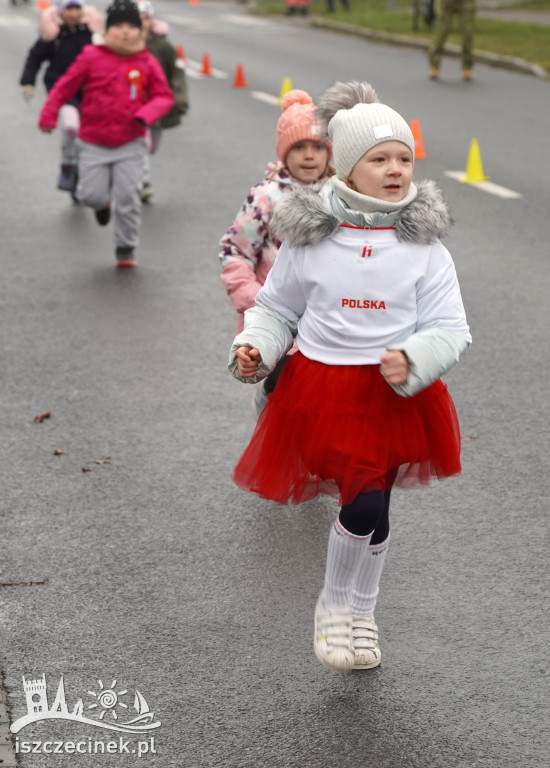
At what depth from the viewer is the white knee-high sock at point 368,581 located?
179 inches

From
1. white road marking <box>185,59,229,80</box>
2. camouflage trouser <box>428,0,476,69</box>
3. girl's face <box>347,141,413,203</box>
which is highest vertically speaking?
girl's face <box>347,141,413,203</box>

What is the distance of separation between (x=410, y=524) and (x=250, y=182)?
8.00 meters

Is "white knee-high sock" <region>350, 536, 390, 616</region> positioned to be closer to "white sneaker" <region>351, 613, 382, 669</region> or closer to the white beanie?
"white sneaker" <region>351, 613, 382, 669</region>

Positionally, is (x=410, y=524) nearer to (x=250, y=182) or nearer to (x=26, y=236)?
(x=26, y=236)

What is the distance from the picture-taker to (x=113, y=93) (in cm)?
989

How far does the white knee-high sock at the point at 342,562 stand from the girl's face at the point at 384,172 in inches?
40.3

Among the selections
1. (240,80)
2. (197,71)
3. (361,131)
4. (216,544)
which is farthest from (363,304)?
(197,71)

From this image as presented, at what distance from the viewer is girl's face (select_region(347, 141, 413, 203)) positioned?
14.0 ft

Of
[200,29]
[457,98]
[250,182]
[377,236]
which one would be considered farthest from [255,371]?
Answer: [200,29]

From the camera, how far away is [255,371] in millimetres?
4320

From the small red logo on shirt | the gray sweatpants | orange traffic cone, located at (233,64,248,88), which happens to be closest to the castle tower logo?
the small red logo on shirt

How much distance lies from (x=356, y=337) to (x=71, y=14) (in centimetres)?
850

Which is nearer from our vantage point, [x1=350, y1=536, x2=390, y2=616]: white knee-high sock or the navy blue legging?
the navy blue legging

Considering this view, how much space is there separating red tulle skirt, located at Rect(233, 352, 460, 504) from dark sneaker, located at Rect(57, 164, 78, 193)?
823 centimetres
